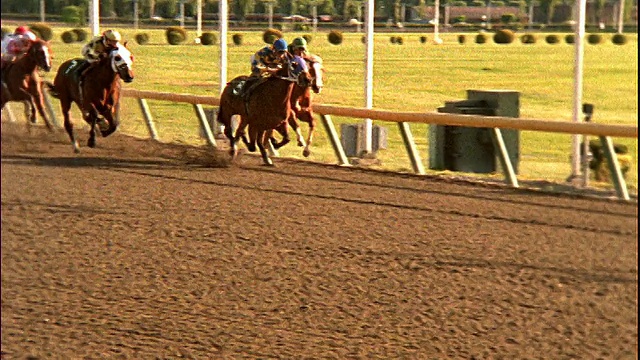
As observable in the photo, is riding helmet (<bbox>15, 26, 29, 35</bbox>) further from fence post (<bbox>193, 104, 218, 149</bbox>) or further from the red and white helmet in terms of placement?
fence post (<bbox>193, 104, 218, 149</bbox>)

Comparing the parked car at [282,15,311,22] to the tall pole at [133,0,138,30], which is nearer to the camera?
the parked car at [282,15,311,22]

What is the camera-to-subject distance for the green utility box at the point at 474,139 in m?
1.27

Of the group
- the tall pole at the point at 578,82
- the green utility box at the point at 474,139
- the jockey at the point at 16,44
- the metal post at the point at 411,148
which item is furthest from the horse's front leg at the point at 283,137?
the tall pole at the point at 578,82

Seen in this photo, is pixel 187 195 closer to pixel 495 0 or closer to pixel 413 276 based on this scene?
pixel 413 276

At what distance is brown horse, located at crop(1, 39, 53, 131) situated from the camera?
176cm

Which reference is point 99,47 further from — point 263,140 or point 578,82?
point 578,82

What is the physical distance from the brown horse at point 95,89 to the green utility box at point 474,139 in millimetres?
555

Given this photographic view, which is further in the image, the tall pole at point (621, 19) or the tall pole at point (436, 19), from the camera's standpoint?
the tall pole at point (436, 19)

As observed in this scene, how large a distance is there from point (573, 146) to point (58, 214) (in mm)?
1259

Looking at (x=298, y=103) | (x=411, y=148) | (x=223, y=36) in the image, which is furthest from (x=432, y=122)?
(x=223, y=36)

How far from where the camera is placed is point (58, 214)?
211 cm

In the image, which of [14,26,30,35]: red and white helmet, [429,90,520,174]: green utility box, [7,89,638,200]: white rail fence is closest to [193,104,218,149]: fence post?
[7,89,638,200]: white rail fence

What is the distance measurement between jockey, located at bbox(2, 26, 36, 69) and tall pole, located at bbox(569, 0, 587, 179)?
0.96 m

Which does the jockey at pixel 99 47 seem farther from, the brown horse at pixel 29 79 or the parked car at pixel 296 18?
the parked car at pixel 296 18
